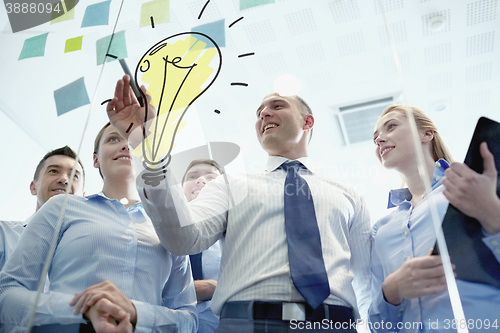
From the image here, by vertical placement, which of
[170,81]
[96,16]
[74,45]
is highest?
[96,16]

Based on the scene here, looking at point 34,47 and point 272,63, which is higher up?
point 34,47

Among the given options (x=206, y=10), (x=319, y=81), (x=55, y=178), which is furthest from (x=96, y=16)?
(x=319, y=81)

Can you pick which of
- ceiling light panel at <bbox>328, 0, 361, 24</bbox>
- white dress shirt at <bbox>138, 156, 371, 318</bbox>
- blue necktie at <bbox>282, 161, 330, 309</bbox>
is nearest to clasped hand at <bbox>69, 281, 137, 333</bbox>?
white dress shirt at <bbox>138, 156, 371, 318</bbox>

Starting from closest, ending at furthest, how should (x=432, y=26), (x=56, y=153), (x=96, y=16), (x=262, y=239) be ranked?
(x=262, y=239)
(x=56, y=153)
(x=96, y=16)
(x=432, y=26)

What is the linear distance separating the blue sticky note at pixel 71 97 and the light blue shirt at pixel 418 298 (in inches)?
53.7

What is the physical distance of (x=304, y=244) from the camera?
1.12 m

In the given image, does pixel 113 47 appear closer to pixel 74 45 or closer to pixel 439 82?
pixel 74 45

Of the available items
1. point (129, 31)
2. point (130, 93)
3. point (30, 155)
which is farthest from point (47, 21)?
point (130, 93)

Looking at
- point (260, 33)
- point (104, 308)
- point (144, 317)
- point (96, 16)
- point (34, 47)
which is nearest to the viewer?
point (104, 308)

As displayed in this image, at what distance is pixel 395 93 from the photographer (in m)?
1.71

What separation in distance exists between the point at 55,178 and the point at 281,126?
1.00 metres

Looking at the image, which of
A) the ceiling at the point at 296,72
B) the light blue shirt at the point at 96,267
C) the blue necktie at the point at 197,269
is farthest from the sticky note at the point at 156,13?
the blue necktie at the point at 197,269

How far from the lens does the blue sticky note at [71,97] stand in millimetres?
1623

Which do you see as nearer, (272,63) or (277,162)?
(277,162)
